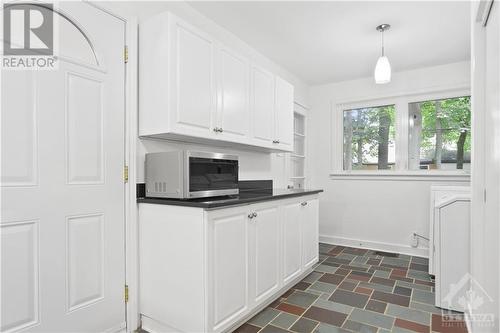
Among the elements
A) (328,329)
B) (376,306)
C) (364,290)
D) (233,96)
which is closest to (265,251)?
(328,329)

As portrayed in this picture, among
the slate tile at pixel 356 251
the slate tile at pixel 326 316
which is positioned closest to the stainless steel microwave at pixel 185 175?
the slate tile at pixel 326 316

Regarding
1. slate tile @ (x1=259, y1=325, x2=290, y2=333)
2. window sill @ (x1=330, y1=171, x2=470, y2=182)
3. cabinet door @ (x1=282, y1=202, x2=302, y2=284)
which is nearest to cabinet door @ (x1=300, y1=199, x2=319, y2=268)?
cabinet door @ (x1=282, y1=202, x2=302, y2=284)

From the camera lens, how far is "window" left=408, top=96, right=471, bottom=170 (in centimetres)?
374

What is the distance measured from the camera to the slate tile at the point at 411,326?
203cm

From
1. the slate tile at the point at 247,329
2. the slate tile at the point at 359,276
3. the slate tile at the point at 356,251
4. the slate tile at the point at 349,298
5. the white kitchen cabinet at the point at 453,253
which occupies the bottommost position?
the slate tile at the point at 356,251

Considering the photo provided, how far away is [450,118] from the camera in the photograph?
3.82 metres

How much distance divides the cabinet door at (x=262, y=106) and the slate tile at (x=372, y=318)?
1679 mm

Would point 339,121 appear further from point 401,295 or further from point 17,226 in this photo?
point 17,226

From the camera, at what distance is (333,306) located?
2.40 meters

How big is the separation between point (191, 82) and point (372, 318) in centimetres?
222

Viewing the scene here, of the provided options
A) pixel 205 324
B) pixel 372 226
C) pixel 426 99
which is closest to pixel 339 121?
pixel 426 99

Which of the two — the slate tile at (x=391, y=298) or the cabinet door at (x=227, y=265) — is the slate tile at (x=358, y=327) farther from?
the cabinet door at (x=227, y=265)

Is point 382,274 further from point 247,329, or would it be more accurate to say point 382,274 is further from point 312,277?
point 247,329

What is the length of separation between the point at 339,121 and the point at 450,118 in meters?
1.46
